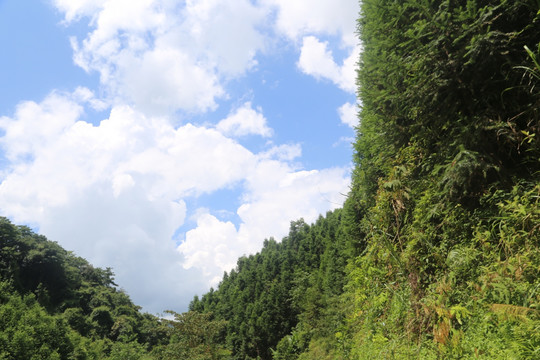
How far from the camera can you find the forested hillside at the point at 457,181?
411cm

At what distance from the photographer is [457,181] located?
479 cm

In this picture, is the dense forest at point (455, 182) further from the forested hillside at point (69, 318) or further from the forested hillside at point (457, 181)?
the forested hillside at point (69, 318)

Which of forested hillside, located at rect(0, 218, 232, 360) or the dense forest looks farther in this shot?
forested hillside, located at rect(0, 218, 232, 360)

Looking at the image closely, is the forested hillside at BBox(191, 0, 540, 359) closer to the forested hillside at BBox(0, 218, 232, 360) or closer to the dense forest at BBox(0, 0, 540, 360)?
the dense forest at BBox(0, 0, 540, 360)

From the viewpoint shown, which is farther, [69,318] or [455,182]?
[69,318]

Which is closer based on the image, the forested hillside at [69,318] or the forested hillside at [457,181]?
the forested hillside at [457,181]

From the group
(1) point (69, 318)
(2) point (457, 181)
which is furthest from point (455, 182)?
(1) point (69, 318)

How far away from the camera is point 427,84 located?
537 cm

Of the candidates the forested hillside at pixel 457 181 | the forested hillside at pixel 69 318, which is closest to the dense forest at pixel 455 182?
the forested hillside at pixel 457 181

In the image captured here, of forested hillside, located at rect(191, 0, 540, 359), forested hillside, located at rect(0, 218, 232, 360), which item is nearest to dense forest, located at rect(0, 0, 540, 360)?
forested hillside, located at rect(191, 0, 540, 359)

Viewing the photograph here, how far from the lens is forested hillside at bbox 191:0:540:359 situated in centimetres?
411

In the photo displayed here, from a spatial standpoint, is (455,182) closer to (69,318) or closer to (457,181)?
(457,181)

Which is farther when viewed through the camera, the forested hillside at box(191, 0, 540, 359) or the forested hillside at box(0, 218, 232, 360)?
the forested hillside at box(0, 218, 232, 360)

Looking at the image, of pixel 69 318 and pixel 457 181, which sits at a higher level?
pixel 457 181
